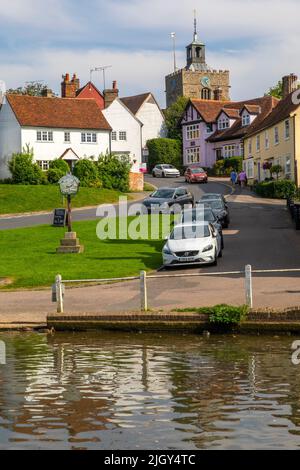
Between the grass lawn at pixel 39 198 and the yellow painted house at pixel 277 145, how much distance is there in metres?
14.7

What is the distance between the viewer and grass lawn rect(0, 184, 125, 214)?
5438cm

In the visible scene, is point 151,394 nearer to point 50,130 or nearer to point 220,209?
point 220,209

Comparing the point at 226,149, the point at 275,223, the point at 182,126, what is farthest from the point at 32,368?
the point at 182,126

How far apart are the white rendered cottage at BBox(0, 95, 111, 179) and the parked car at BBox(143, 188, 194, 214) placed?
1006 inches

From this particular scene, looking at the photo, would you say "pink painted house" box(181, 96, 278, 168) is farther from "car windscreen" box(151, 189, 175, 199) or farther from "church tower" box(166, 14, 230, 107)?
"car windscreen" box(151, 189, 175, 199)

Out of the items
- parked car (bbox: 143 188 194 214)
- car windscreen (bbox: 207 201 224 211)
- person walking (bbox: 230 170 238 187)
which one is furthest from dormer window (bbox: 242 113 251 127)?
car windscreen (bbox: 207 201 224 211)

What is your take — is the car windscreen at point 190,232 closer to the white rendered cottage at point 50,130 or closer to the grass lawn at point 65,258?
the grass lawn at point 65,258

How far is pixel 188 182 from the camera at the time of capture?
246 ft

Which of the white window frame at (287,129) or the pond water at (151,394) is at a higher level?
the white window frame at (287,129)

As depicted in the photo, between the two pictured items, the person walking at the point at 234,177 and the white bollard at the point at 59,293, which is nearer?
the white bollard at the point at 59,293

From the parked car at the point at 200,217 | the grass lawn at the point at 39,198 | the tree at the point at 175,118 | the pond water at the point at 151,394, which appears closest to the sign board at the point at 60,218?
the parked car at the point at 200,217

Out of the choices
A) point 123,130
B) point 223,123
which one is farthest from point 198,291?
point 223,123

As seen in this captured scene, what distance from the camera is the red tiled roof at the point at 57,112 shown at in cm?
7038

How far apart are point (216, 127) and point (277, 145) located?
103 ft
